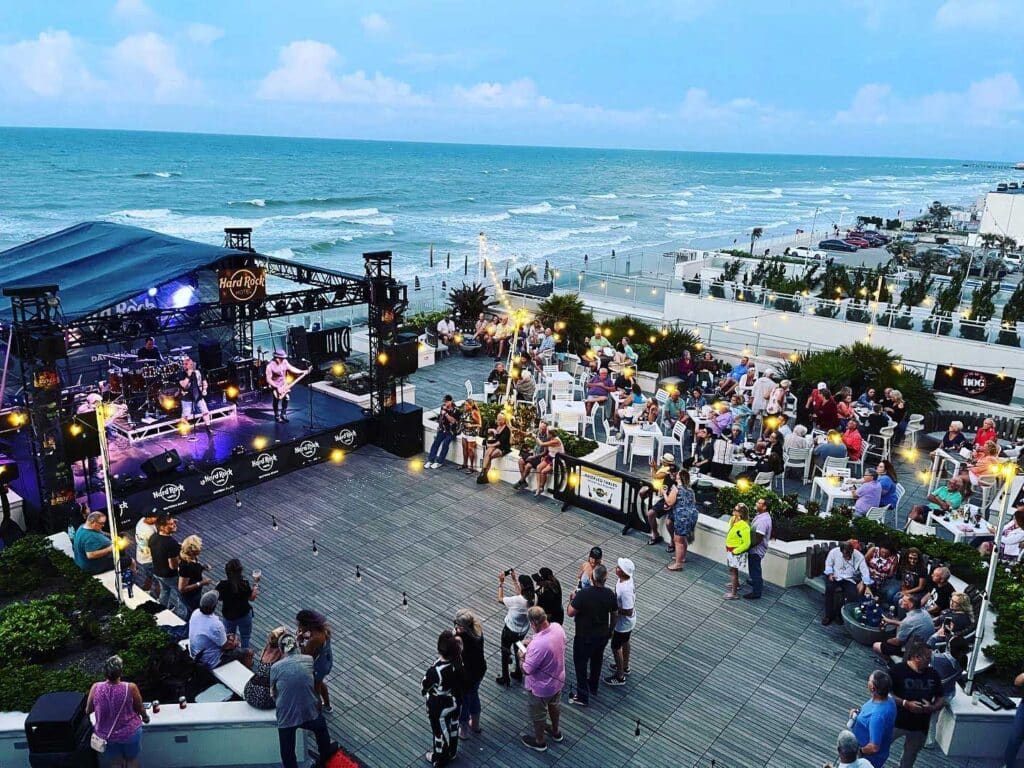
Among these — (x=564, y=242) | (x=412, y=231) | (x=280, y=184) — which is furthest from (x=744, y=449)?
(x=280, y=184)

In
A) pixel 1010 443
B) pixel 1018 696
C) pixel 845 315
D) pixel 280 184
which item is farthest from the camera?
pixel 280 184

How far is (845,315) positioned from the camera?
18.7 meters

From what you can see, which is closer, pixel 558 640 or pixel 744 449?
pixel 558 640

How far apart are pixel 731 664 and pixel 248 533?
6329 millimetres

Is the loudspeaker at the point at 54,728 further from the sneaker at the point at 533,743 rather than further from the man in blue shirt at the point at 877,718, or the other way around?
the man in blue shirt at the point at 877,718

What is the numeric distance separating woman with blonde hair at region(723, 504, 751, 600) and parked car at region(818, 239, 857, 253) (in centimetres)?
3191

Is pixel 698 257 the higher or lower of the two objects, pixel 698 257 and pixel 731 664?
the higher

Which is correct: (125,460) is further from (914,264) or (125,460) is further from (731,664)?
(914,264)

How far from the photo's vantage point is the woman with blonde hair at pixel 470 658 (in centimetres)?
624

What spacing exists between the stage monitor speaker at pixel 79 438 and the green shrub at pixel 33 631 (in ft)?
7.71

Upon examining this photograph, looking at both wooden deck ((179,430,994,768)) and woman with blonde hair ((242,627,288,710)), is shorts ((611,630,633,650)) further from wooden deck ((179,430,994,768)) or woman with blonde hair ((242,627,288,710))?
woman with blonde hair ((242,627,288,710))

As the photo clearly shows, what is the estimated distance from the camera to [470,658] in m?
6.30

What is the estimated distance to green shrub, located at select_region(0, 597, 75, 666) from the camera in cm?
693

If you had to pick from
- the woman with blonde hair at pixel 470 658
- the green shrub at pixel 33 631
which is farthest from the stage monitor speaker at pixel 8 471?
the woman with blonde hair at pixel 470 658
